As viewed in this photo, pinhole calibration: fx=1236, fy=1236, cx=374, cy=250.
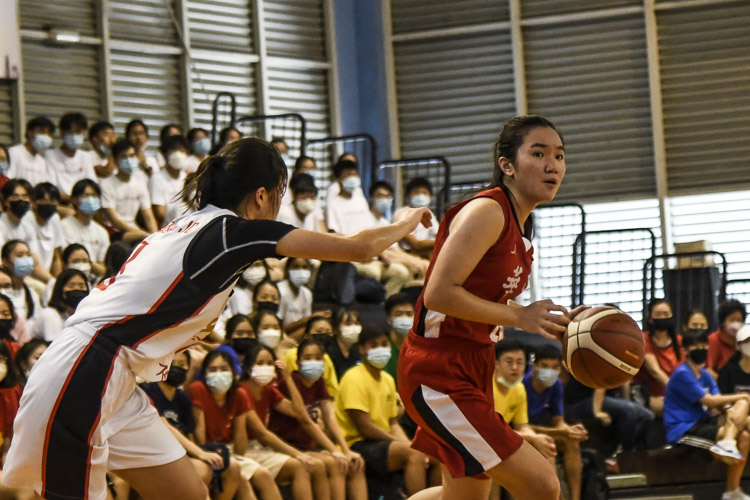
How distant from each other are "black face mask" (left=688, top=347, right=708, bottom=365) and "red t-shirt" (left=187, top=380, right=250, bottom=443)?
353cm

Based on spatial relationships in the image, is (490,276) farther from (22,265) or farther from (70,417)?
(22,265)

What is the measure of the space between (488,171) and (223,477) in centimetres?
818

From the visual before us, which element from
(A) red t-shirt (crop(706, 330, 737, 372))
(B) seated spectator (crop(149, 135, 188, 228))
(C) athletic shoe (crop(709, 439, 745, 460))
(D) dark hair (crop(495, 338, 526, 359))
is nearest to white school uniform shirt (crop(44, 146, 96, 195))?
(B) seated spectator (crop(149, 135, 188, 228))

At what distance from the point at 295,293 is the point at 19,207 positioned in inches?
90.8

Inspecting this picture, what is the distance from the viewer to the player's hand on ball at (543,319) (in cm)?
377

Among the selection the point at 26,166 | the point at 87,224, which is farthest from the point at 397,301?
the point at 26,166

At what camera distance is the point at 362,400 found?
27.0 ft

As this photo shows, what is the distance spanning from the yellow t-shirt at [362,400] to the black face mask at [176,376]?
115 centimetres

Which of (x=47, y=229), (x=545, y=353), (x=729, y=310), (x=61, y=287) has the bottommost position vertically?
(x=545, y=353)

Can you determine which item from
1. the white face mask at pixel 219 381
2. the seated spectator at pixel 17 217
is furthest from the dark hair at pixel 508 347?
the seated spectator at pixel 17 217

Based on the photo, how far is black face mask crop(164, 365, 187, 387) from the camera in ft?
24.6

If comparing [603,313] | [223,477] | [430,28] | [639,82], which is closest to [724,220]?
[639,82]

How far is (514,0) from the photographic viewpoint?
14.7 m

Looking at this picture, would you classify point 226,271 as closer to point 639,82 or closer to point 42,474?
point 42,474
